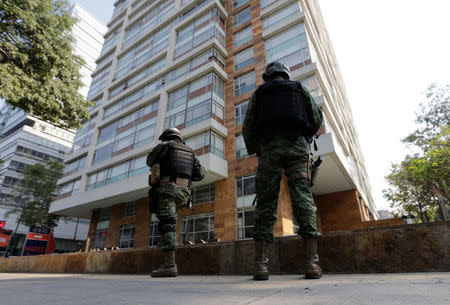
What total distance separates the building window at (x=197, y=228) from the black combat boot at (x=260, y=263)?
481 inches

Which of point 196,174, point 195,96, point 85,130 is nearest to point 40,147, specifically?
point 85,130

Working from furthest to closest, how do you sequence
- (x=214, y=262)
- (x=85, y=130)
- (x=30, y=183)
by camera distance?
(x=30, y=183) → (x=85, y=130) → (x=214, y=262)

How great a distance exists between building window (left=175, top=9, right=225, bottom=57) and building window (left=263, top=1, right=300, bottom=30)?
3.73 m

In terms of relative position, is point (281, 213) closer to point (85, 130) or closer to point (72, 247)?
point (85, 130)

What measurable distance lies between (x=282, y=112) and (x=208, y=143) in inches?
489

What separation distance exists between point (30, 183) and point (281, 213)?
29954 millimetres

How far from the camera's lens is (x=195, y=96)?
1716 cm

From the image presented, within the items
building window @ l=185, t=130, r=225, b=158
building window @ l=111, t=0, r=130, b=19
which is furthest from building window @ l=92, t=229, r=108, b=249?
building window @ l=111, t=0, r=130, b=19

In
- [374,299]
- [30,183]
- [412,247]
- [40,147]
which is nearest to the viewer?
[374,299]

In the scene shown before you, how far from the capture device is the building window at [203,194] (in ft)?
49.6

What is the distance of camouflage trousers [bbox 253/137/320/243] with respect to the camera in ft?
7.70

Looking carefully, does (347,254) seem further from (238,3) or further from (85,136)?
(85,136)

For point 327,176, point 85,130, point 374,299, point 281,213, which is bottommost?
point 374,299

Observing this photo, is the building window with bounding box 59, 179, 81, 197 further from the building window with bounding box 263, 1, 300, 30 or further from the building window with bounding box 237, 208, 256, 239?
the building window with bounding box 263, 1, 300, 30
